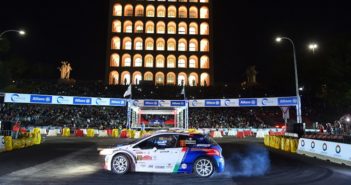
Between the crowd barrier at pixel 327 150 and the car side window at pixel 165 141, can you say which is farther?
the crowd barrier at pixel 327 150

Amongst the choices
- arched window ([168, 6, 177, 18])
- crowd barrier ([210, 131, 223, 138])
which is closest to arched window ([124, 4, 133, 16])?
arched window ([168, 6, 177, 18])

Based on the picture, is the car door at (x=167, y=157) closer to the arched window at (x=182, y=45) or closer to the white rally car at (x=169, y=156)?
the white rally car at (x=169, y=156)

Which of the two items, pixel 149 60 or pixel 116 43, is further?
pixel 116 43

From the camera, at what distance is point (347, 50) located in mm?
44688

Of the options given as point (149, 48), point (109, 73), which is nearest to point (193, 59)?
point (149, 48)

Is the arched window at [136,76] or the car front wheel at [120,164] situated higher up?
the arched window at [136,76]

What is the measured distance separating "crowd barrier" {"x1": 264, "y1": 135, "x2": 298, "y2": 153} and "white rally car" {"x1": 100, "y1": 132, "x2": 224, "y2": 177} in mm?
11214

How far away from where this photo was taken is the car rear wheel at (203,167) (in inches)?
405

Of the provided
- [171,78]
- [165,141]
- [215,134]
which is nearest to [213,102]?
[215,134]

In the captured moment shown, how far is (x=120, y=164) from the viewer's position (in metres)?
10.7

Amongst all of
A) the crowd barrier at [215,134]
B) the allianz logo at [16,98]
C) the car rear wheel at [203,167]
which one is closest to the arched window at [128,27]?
the crowd barrier at [215,134]

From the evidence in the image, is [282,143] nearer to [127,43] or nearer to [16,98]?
[16,98]

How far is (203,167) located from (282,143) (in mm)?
13089

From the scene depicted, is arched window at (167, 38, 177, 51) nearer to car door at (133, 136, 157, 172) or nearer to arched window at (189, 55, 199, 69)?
arched window at (189, 55, 199, 69)
